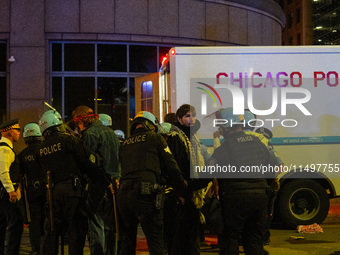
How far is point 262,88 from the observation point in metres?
10.4

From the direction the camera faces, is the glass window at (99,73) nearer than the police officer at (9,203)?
No

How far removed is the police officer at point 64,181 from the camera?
21.8ft

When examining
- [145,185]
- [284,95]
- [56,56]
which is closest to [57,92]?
[56,56]

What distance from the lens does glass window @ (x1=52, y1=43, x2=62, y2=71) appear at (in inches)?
733

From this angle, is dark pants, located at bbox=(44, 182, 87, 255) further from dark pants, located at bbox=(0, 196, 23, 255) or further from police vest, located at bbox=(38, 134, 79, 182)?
dark pants, located at bbox=(0, 196, 23, 255)

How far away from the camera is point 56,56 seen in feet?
61.2

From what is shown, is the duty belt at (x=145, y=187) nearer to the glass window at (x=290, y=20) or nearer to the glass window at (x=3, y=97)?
the glass window at (x=3, y=97)

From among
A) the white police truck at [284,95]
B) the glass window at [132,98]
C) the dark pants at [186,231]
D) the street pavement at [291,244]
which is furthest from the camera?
the glass window at [132,98]

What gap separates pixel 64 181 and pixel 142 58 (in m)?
12.9

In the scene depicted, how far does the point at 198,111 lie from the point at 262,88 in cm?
129

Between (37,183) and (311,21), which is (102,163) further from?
(311,21)

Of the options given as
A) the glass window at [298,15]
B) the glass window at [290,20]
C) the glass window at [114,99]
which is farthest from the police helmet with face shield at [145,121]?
the glass window at [290,20]

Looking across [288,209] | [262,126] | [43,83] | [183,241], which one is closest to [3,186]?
[183,241]

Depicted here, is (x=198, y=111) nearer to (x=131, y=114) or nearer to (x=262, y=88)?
(x=262, y=88)
